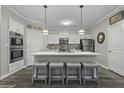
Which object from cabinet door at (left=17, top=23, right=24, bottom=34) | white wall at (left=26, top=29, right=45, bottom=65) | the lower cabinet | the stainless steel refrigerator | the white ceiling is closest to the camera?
the white ceiling

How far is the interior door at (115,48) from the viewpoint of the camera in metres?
4.25

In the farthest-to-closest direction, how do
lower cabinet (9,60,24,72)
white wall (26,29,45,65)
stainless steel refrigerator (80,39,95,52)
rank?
stainless steel refrigerator (80,39,95,52)
white wall (26,29,45,65)
lower cabinet (9,60,24,72)

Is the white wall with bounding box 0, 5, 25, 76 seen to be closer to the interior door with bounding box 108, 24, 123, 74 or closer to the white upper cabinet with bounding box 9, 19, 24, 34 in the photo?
the white upper cabinet with bounding box 9, 19, 24, 34

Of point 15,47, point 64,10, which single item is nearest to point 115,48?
point 64,10

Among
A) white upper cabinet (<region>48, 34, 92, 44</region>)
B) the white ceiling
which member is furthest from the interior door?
white upper cabinet (<region>48, 34, 92, 44</region>)

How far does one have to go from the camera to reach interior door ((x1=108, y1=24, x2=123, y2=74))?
14.0 ft

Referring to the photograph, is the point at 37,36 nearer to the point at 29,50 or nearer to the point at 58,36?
the point at 29,50

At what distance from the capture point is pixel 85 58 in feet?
12.4

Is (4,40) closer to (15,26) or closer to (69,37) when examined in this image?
(15,26)

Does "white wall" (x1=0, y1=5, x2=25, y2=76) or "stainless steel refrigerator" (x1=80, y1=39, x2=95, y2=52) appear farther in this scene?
"stainless steel refrigerator" (x1=80, y1=39, x2=95, y2=52)
